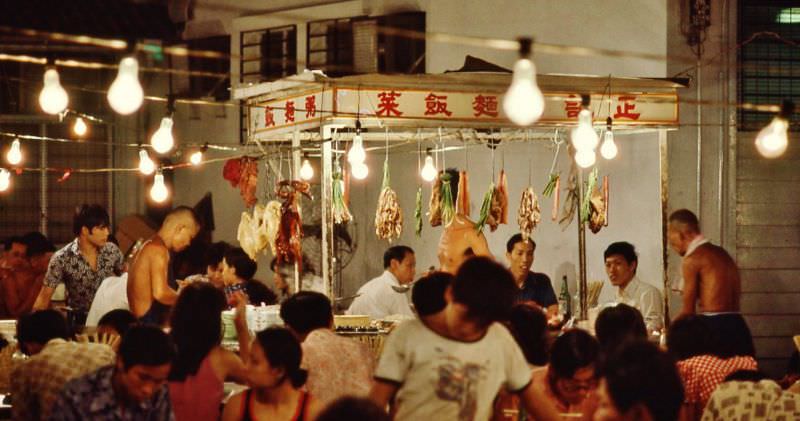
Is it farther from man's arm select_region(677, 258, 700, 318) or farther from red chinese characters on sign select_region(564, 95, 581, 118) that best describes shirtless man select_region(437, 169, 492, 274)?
man's arm select_region(677, 258, 700, 318)

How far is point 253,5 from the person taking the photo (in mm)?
16453

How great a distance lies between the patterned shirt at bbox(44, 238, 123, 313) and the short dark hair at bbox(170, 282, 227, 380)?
5030 millimetres

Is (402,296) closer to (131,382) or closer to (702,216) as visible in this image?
(702,216)

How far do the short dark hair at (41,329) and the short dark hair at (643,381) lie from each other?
162 inches

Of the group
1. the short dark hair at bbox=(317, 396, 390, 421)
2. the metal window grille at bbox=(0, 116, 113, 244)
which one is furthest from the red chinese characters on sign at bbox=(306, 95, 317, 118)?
the metal window grille at bbox=(0, 116, 113, 244)

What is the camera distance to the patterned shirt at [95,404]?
518 cm

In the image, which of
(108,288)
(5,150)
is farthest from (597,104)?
(5,150)

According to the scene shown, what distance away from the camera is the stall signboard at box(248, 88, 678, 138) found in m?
10.4

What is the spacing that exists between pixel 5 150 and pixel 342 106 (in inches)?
310

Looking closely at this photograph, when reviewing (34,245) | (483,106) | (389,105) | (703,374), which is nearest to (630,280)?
(483,106)

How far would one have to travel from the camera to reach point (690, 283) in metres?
9.76

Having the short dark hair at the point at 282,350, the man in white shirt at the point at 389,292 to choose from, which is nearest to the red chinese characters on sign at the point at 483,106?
the man in white shirt at the point at 389,292

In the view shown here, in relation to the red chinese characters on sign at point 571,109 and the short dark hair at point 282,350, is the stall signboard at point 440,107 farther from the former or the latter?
the short dark hair at point 282,350

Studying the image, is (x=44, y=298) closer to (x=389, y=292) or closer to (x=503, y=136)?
(x=389, y=292)
